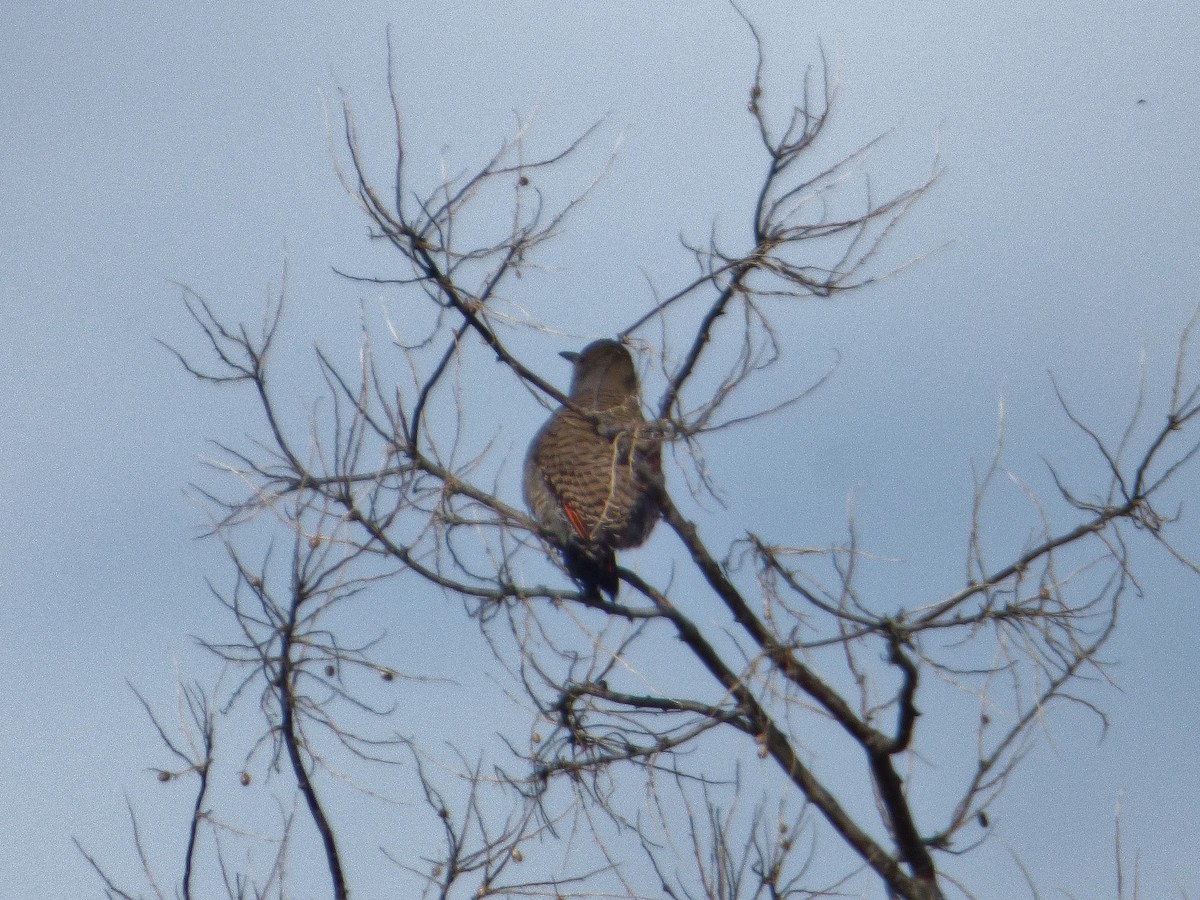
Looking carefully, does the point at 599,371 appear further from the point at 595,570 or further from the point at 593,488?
the point at 595,570

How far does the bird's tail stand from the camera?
6.25 meters

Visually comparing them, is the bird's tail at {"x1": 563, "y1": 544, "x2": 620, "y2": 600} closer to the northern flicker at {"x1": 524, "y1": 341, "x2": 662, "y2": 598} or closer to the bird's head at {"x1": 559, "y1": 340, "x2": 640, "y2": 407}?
the northern flicker at {"x1": 524, "y1": 341, "x2": 662, "y2": 598}

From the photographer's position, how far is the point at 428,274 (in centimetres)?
473

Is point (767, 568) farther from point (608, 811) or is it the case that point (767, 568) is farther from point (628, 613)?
point (608, 811)

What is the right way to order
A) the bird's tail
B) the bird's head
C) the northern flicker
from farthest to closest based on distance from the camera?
Result: the bird's head
the bird's tail
the northern flicker

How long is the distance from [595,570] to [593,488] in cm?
58

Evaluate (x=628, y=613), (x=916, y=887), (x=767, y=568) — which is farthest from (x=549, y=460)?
(x=916, y=887)

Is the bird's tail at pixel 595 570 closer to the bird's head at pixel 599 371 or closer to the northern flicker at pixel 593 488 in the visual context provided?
the northern flicker at pixel 593 488

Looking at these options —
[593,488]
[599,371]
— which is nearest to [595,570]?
[593,488]

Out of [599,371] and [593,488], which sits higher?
[599,371]

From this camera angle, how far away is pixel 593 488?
6746mm

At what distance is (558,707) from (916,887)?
1432mm

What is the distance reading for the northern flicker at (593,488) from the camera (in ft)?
19.5

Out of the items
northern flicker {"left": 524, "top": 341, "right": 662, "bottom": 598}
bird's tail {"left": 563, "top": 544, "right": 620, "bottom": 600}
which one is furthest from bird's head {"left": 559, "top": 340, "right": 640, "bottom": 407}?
bird's tail {"left": 563, "top": 544, "right": 620, "bottom": 600}
